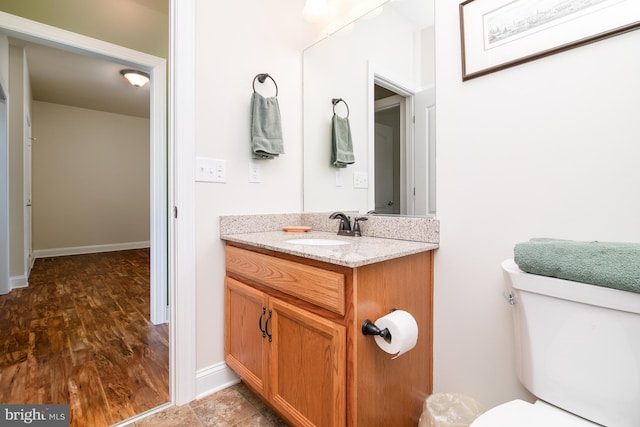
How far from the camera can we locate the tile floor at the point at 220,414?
133cm

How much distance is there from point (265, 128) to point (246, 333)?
3.48 feet

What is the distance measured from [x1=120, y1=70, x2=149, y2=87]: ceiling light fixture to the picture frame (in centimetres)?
361

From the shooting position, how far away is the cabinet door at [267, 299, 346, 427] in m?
0.98

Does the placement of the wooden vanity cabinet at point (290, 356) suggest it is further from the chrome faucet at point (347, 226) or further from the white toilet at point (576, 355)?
the chrome faucet at point (347, 226)

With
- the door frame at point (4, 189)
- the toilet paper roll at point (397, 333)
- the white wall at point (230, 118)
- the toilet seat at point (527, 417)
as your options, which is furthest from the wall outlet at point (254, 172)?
the door frame at point (4, 189)

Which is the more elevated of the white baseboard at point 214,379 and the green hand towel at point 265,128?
the green hand towel at point 265,128

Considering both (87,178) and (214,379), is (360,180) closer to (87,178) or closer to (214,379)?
(214,379)

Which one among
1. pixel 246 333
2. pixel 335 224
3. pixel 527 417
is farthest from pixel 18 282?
pixel 527 417

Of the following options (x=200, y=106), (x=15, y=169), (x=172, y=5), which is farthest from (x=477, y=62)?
(x=15, y=169)

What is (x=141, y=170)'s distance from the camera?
5.71m

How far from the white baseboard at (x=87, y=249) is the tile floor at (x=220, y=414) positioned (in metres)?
4.92

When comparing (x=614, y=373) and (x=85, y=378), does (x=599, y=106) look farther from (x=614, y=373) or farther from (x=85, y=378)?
(x=85, y=378)

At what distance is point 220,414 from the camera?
4.55 ft

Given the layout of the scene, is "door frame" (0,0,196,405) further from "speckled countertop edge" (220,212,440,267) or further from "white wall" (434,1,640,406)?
"white wall" (434,1,640,406)
